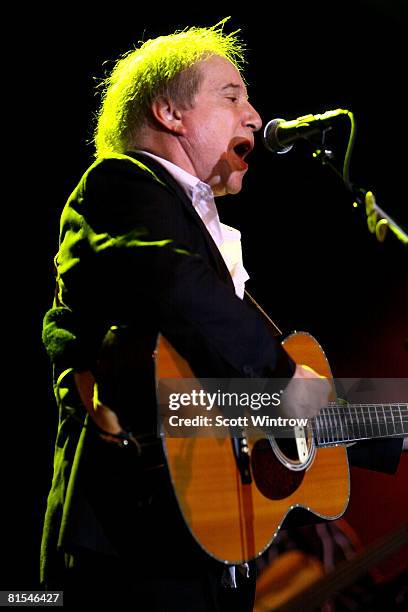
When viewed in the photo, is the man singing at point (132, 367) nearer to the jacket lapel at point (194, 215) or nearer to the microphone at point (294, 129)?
the jacket lapel at point (194, 215)

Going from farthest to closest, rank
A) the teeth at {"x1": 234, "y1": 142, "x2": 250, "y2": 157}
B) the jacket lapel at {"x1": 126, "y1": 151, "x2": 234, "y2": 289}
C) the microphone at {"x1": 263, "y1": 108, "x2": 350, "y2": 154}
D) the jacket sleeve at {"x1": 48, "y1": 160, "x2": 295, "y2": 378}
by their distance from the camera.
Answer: the teeth at {"x1": 234, "y1": 142, "x2": 250, "y2": 157} < the microphone at {"x1": 263, "y1": 108, "x2": 350, "y2": 154} < the jacket lapel at {"x1": 126, "y1": 151, "x2": 234, "y2": 289} < the jacket sleeve at {"x1": 48, "y1": 160, "x2": 295, "y2": 378}

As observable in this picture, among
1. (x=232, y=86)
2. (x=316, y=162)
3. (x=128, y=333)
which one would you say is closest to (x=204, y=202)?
(x=232, y=86)

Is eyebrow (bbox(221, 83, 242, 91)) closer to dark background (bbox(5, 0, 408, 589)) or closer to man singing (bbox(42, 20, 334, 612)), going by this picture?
man singing (bbox(42, 20, 334, 612))

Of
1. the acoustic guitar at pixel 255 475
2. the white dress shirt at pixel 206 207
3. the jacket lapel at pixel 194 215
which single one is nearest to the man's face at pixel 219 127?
the white dress shirt at pixel 206 207

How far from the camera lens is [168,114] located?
2229 millimetres

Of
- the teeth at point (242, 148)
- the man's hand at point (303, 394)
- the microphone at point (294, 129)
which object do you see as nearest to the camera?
the man's hand at point (303, 394)

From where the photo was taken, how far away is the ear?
86.7 inches

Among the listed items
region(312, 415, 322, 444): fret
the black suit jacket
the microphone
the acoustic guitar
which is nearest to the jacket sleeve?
the black suit jacket

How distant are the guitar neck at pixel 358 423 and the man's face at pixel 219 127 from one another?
2.85ft

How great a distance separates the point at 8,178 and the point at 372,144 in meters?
2.10

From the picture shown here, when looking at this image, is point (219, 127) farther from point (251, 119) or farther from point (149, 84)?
point (149, 84)

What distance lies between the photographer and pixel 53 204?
2.89 meters

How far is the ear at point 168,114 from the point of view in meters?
2.20

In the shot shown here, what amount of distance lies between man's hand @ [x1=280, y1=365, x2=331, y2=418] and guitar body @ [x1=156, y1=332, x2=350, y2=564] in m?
0.14
